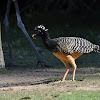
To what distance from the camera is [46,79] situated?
6402mm

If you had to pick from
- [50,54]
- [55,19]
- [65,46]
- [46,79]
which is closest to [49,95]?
[65,46]

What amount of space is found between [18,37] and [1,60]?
4850mm

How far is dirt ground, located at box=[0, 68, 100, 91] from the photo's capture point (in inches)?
216

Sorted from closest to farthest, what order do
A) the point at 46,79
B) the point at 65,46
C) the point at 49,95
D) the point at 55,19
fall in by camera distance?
the point at 49,95 < the point at 65,46 < the point at 46,79 < the point at 55,19

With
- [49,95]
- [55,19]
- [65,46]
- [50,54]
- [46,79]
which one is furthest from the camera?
[55,19]

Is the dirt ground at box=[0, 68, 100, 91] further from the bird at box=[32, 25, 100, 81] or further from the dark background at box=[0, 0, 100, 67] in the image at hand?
the dark background at box=[0, 0, 100, 67]

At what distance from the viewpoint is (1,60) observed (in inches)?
295

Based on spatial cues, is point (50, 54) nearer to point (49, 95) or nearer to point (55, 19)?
point (49, 95)

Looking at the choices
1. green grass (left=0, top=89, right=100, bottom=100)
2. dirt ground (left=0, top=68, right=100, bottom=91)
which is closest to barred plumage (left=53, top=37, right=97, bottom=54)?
dirt ground (left=0, top=68, right=100, bottom=91)

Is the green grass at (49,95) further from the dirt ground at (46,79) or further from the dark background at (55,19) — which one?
the dark background at (55,19)

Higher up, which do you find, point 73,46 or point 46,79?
point 73,46

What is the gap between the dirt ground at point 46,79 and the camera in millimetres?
5488

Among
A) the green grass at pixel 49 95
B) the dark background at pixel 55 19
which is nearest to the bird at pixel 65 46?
the green grass at pixel 49 95

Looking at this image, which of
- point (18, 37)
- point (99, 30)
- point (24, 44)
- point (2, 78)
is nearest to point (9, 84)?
point (2, 78)
